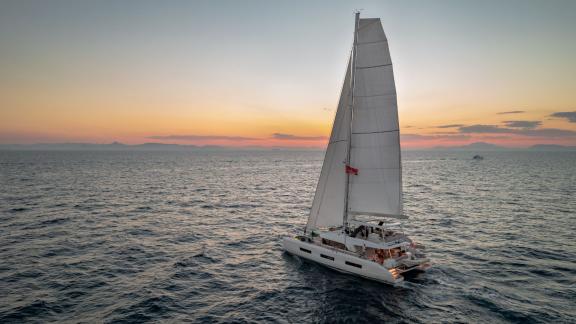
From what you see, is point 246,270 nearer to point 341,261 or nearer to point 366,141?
point 341,261

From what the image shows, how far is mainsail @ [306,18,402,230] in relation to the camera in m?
22.6

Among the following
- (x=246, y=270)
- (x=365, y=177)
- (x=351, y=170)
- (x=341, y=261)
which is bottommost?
(x=246, y=270)

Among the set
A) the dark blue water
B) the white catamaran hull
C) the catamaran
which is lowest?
the dark blue water

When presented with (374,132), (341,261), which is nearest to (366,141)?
(374,132)

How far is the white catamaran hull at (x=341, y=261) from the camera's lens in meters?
21.7

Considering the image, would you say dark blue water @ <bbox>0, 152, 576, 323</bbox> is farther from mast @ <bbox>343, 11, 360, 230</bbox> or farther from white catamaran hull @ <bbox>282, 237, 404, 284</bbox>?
mast @ <bbox>343, 11, 360, 230</bbox>

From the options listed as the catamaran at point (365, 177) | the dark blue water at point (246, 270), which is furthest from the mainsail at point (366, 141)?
the dark blue water at point (246, 270)

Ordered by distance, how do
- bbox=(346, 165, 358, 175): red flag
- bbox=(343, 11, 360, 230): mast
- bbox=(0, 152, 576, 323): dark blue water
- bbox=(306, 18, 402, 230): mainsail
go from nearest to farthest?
bbox=(0, 152, 576, 323): dark blue water → bbox=(306, 18, 402, 230): mainsail → bbox=(343, 11, 360, 230): mast → bbox=(346, 165, 358, 175): red flag

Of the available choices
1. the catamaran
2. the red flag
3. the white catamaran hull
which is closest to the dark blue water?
the white catamaran hull

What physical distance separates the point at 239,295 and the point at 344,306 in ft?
21.8

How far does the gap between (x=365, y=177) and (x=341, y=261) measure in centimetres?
639

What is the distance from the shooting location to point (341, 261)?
77.0ft

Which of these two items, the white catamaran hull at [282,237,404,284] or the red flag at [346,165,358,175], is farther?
the red flag at [346,165,358,175]

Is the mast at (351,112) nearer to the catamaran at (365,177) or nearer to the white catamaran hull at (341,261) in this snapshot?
the catamaran at (365,177)
